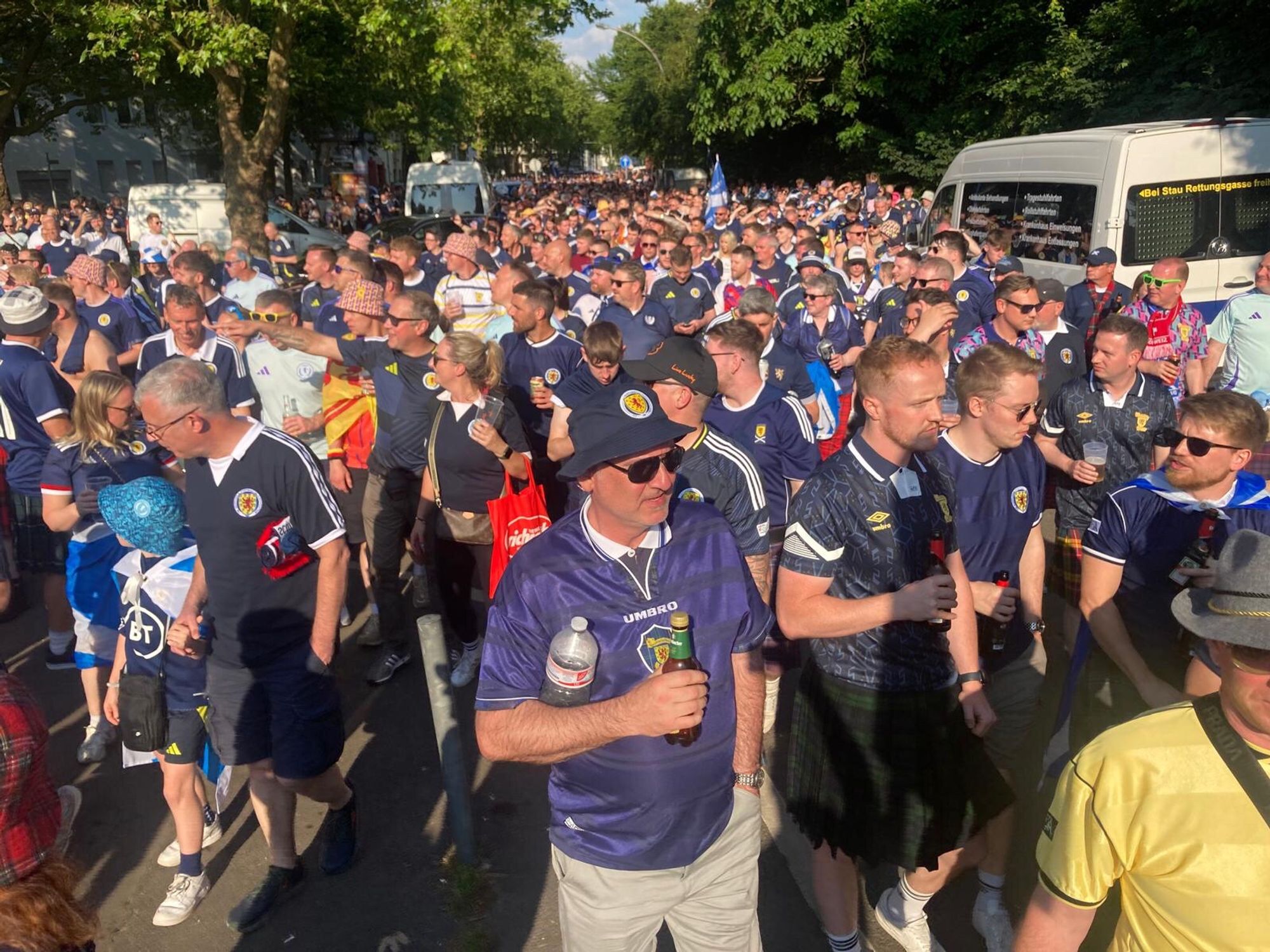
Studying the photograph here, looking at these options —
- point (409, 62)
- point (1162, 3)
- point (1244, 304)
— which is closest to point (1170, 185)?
point (1244, 304)

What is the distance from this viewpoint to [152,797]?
4941 millimetres

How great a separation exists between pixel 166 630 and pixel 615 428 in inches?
94.0

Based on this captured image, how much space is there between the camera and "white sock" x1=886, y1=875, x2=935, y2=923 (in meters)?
3.65

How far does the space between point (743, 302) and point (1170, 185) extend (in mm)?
5836

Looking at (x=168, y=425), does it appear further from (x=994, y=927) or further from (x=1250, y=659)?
(x=994, y=927)

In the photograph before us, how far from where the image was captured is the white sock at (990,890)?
3.69 metres

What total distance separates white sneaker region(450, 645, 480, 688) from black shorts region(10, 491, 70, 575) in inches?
95.8

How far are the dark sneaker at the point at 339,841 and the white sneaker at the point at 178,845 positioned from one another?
0.60 metres

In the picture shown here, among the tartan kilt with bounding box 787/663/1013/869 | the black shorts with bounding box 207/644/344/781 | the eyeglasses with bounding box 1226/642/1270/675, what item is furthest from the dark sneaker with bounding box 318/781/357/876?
the eyeglasses with bounding box 1226/642/1270/675

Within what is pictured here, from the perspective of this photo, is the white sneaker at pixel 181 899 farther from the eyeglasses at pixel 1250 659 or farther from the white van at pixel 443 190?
the white van at pixel 443 190

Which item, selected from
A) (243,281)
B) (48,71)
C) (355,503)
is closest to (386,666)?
(355,503)

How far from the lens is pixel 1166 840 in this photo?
1851mm

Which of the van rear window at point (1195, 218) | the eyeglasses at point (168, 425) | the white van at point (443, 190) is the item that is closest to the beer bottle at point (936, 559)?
the eyeglasses at point (168, 425)

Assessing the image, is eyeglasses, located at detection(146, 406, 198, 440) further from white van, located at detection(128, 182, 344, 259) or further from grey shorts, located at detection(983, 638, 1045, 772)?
white van, located at detection(128, 182, 344, 259)
